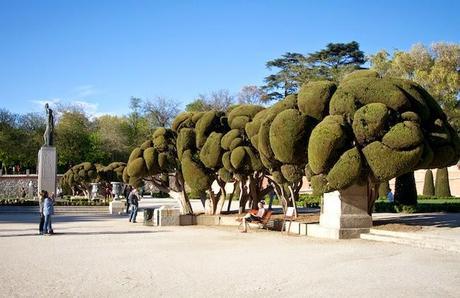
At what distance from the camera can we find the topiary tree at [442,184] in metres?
41.2

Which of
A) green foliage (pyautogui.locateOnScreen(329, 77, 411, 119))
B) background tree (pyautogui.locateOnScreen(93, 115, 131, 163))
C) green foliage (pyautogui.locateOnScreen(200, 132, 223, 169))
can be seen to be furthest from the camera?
background tree (pyautogui.locateOnScreen(93, 115, 131, 163))

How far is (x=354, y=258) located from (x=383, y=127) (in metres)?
4.36

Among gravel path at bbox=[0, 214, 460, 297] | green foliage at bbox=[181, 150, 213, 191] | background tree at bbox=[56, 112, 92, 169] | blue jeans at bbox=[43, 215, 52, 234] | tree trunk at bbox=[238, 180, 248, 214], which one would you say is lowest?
gravel path at bbox=[0, 214, 460, 297]

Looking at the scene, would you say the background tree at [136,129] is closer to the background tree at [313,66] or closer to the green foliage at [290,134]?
the background tree at [313,66]

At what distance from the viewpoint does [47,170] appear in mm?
31219

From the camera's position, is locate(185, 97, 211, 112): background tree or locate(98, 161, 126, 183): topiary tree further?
locate(185, 97, 211, 112): background tree

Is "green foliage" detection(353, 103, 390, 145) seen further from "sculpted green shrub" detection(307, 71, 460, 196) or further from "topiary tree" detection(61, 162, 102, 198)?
"topiary tree" detection(61, 162, 102, 198)

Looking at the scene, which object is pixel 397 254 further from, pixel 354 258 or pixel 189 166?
pixel 189 166

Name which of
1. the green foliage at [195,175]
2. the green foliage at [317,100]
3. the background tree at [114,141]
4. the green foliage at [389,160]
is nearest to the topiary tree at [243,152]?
the green foliage at [195,175]

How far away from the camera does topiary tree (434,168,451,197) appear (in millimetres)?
41188

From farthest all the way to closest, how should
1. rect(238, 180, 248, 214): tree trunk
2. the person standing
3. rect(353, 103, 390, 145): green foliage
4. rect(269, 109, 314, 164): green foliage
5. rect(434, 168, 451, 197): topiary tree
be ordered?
rect(434, 168, 451, 197): topiary tree → the person standing → rect(238, 180, 248, 214): tree trunk → rect(269, 109, 314, 164): green foliage → rect(353, 103, 390, 145): green foliage

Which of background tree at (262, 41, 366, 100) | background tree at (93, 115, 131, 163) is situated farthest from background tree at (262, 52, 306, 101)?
background tree at (93, 115, 131, 163)

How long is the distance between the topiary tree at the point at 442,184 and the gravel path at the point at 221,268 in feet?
98.5

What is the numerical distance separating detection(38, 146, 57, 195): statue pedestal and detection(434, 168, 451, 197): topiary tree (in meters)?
28.8
